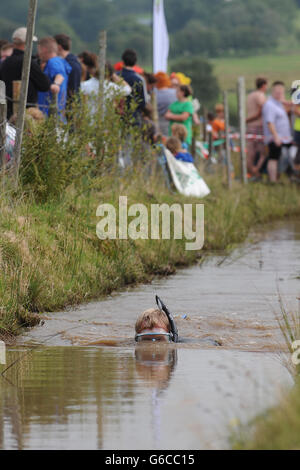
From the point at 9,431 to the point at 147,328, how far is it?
320cm

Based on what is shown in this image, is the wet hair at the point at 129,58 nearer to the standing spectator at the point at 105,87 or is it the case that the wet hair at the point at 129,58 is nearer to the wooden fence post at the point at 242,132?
the standing spectator at the point at 105,87

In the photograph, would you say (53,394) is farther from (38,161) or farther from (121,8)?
(121,8)

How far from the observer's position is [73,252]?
37.9 ft

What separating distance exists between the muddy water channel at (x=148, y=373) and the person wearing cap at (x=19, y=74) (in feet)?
9.34

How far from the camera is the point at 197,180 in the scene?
59.6 feet

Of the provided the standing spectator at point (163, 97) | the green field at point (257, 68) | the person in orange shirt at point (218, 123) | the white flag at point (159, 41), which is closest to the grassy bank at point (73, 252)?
the standing spectator at point (163, 97)

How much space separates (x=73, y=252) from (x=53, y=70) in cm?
403

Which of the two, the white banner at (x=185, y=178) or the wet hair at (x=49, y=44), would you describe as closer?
the wet hair at (x=49, y=44)

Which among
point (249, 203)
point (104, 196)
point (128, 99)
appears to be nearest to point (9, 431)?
point (104, 196)

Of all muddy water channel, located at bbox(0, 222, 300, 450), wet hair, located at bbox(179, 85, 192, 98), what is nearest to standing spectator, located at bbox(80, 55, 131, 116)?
wet hair, located at bbox(179, 85, 192, 98)

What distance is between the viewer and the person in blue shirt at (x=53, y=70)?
48.6 ft

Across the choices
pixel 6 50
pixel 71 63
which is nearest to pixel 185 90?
pixel 6 50

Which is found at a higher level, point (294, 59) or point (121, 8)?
point (121, 8)

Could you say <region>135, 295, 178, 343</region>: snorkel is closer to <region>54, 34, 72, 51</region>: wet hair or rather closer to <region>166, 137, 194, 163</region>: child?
<region>54, 34, 72, 51</region>: wet hair
